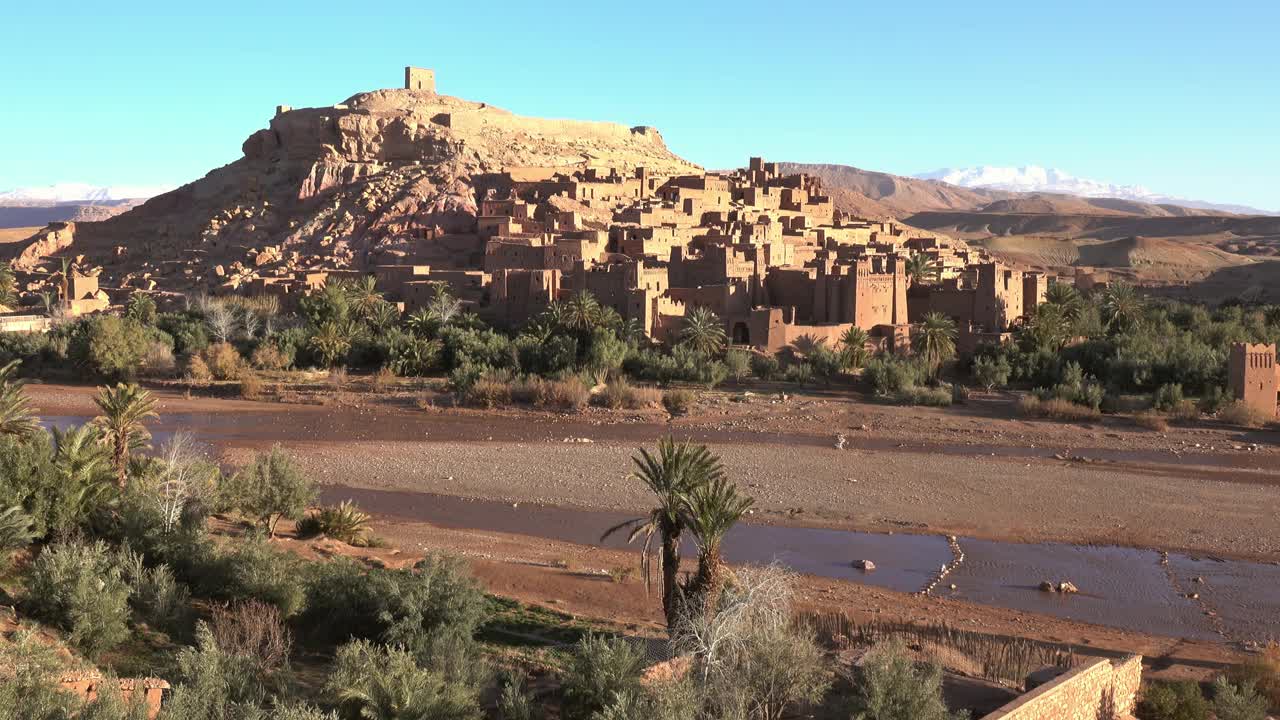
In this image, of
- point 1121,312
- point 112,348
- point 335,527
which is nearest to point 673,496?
point 335,527

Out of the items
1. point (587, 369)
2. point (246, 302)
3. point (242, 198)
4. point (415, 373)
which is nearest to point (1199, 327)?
point (587, 369)

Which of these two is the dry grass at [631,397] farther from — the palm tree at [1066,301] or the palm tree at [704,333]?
the palm tree at [1066,301]

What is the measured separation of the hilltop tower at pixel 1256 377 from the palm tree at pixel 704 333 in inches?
471

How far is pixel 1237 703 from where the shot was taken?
32.1 ft

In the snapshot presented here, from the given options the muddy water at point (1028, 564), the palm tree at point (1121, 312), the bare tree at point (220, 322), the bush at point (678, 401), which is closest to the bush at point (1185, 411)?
the muddy water at point (1028, 564)

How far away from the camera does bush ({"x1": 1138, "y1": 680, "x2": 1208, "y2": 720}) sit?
9.82 metres

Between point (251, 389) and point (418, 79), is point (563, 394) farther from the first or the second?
point (418, 79)

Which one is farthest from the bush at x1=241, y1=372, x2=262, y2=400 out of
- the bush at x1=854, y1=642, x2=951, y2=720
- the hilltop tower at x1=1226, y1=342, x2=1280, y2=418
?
the bush at x1=854, y1=642, x2=951, y2=720

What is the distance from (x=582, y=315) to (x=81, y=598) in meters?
21.9

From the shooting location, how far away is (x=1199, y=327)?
33875mm

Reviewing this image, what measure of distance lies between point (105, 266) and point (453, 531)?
38.0m

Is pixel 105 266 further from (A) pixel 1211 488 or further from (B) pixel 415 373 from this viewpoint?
(A) pixel 1211 488

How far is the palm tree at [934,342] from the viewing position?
98.2 feet

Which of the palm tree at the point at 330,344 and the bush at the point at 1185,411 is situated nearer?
the bush at the point at 1185,411
